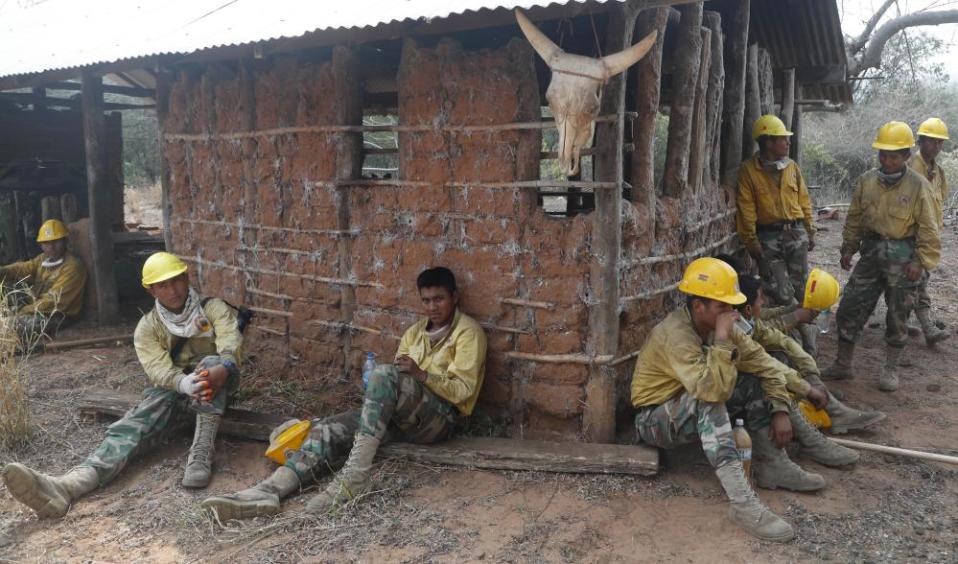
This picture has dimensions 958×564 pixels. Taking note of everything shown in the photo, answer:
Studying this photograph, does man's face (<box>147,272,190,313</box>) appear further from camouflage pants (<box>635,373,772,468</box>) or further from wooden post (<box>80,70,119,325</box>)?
wooden post (<box>80,70,119,325</box>)

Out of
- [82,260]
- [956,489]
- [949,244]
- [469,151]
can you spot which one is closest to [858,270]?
[956,489]

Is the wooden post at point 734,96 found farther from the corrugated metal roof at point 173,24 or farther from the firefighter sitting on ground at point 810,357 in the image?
the corrugated metal roof at point 173,24

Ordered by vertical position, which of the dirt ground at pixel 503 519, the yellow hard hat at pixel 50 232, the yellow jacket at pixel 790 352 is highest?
the yellow hard hat at pixel 50 232

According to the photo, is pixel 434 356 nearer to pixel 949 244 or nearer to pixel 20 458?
pixel 20 458

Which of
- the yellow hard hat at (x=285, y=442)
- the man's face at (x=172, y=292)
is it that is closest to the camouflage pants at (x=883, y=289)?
the yellow hard hat at (x=285, y=442)

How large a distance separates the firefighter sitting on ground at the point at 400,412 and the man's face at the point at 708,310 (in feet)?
4.03

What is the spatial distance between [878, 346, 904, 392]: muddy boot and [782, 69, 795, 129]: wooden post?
340cm

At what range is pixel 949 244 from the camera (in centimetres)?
1093

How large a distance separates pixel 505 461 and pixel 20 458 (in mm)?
2984

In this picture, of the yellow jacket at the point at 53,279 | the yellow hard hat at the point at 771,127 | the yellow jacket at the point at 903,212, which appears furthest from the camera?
the yellow jacket at the point at 53,279

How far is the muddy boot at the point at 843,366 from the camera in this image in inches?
222

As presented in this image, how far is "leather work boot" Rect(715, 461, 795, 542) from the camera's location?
3.27 metres

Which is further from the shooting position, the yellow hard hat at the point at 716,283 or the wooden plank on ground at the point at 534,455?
the wooden plank on ground at the point at 534,455

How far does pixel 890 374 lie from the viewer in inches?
213
